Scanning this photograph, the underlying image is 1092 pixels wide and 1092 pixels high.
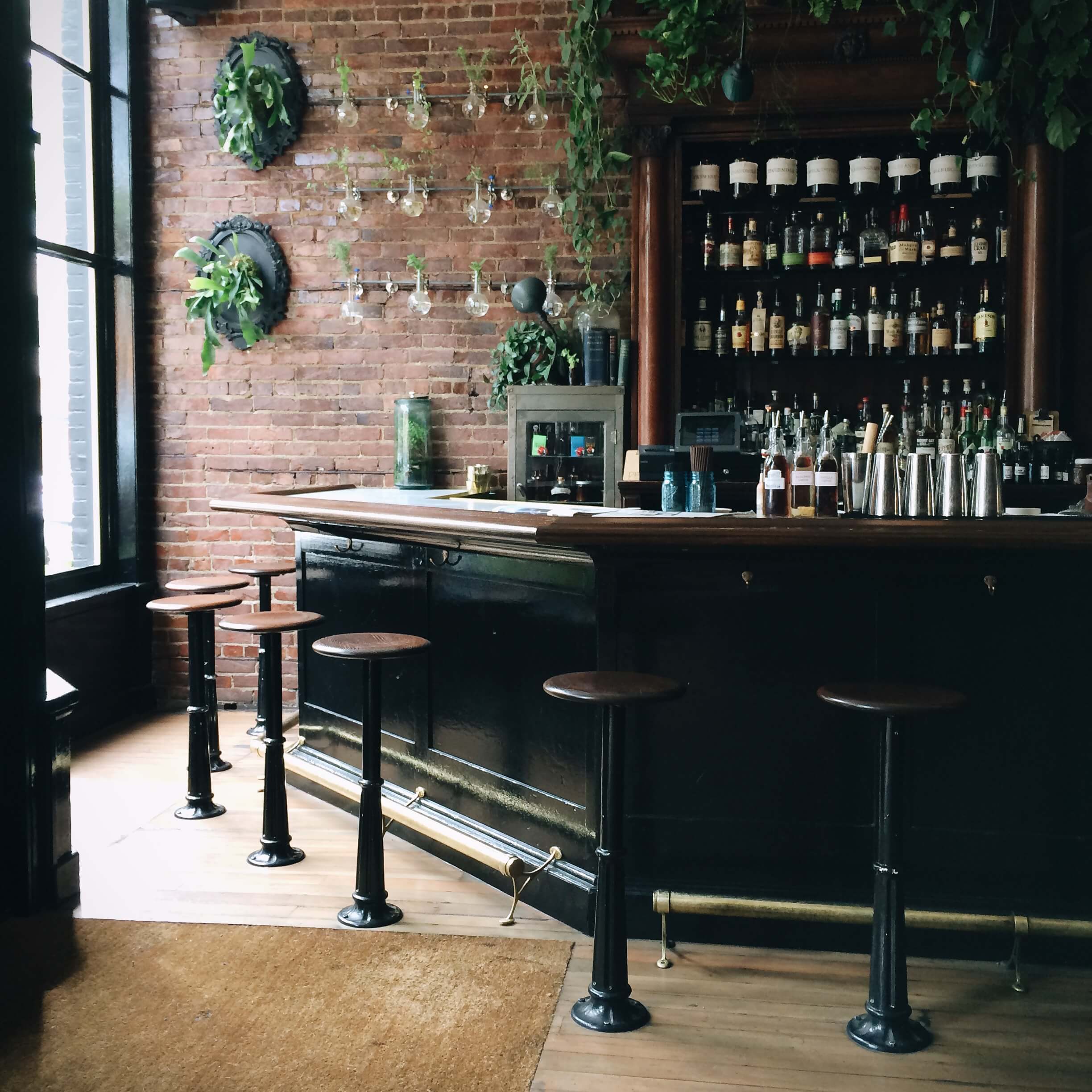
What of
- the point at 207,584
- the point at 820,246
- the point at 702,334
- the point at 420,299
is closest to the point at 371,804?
the point at 207,584

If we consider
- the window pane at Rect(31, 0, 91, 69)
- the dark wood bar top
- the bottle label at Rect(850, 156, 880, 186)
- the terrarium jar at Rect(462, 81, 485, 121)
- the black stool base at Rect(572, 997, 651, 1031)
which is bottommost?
the black stool base at Rect(572, 997, 651, 1031)

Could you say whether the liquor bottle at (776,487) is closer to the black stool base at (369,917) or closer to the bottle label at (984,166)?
the black stool base at (369,917)

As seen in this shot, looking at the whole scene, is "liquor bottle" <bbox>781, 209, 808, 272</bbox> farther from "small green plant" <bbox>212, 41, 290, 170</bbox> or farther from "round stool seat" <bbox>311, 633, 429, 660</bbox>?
"round stool seat" <bbox>311, 633, 429, 660</bbox>

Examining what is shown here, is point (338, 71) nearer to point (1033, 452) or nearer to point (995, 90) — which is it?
point (995, 90)

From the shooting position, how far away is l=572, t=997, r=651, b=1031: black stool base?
2424 millimetres

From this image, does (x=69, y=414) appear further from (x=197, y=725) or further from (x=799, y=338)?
(x=799, y=338)

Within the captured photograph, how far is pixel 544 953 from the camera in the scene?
2809mm

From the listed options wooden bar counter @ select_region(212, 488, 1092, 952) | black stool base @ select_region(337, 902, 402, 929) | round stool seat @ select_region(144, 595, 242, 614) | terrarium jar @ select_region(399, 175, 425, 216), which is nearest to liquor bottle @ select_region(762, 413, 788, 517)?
wooden bar counter @ select_region(212, 488, 1092, 952)

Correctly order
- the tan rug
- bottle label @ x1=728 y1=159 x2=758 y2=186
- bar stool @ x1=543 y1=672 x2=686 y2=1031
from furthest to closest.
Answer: bottle label @ x1=728 y1=159 x2=758 y2=186
bar stool @ x1=543 y1=672 x2=686 y2=1031
the tan rug

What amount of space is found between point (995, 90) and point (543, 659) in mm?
2661

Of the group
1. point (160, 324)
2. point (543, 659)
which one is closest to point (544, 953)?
point (543, 659)

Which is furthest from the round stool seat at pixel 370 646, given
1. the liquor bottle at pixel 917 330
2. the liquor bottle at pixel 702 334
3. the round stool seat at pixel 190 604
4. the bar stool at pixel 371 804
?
the liquor bottle at pixel 917 330

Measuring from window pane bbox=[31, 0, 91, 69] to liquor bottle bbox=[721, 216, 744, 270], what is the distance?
3252 millimetres

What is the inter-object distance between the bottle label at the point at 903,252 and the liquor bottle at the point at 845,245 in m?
0.17
